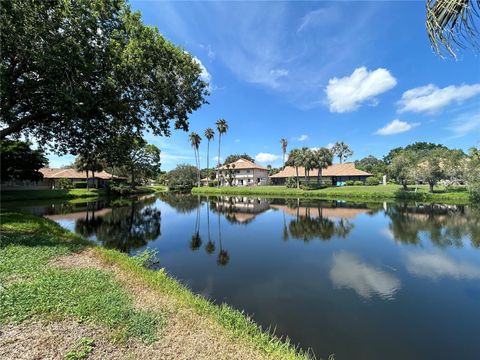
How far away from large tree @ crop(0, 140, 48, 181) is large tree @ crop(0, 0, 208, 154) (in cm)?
2581

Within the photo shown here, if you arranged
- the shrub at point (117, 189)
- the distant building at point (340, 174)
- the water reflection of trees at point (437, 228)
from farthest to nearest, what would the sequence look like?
1. the distant building at point (340, 174)
2. the shrub at point (117, 189)
3. the water reflection of trees at point (437, 228)

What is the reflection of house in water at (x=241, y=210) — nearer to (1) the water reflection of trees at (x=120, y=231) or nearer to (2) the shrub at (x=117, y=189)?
(1) the water reflection of trees at (x=120, y=231)

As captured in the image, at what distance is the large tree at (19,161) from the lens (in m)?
33.9

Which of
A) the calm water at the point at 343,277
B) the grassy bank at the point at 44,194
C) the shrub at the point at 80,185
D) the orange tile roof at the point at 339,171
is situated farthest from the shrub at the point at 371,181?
the shrub at the point at 80,185

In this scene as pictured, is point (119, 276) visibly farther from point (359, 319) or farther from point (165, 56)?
point (165, 56)

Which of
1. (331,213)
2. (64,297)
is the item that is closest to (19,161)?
(64,297)

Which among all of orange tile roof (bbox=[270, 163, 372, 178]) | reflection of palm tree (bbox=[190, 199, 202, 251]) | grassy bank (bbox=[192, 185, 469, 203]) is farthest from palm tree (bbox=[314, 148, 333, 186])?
reflection of palm tree (bbox=[190, 199, 202, 251])

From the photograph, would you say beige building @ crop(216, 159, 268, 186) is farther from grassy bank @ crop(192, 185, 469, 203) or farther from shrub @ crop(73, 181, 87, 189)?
shrub @ crop(73, 181, 87, 189)

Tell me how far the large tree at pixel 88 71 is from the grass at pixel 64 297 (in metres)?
6.36

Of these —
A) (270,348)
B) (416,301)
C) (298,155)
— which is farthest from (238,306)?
(298,155)

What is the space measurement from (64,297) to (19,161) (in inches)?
1619

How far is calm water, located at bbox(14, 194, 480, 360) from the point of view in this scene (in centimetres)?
639

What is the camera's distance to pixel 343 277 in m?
10.3

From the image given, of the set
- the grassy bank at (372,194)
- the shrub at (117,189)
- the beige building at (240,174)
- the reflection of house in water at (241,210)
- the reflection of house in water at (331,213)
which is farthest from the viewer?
the beige building at (240,174)
